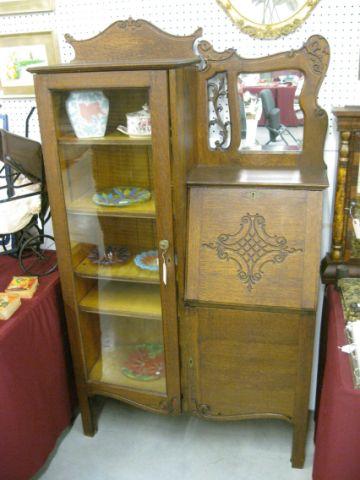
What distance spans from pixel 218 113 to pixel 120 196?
0.50 metres

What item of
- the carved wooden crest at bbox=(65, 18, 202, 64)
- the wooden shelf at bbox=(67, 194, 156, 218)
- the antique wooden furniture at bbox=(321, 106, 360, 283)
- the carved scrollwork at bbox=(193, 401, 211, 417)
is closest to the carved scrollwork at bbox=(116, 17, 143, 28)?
the carved wooden crest at bbox=(65, 18, 202, 64)

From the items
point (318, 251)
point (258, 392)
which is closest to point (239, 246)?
point (318, 251)

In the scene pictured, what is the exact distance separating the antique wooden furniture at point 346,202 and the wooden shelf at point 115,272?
70 centimetres

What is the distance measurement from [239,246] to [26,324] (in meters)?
0.82

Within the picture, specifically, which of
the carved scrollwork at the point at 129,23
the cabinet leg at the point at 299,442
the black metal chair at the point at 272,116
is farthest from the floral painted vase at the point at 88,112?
the cabinet leg at the point at 299,442

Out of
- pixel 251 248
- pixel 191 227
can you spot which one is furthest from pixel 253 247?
pixel 191 227

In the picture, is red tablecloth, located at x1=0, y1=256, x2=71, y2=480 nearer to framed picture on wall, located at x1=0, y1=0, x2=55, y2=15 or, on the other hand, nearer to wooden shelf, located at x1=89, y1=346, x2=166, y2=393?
wooden shelf, located at x1=89, y1=346, x2=166, y2=393

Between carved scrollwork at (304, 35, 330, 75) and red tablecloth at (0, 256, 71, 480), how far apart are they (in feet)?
4.22

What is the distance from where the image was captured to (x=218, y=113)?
5.73ft

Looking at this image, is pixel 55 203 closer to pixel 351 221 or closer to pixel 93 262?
pixel 93 262

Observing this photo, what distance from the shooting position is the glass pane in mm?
1536

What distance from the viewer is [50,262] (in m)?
2.00

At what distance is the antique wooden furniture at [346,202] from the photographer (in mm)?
1555

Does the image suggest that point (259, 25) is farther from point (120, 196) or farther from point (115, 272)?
point (115, 272)
